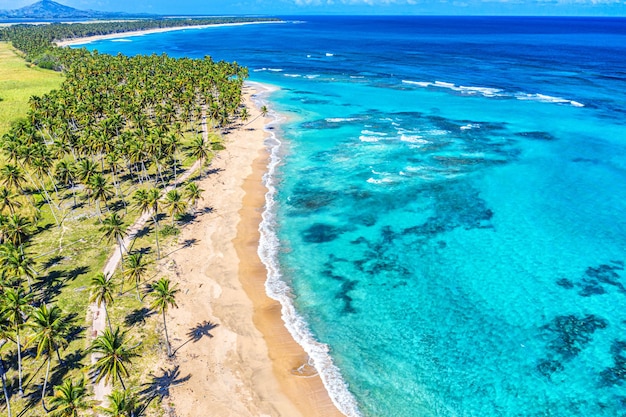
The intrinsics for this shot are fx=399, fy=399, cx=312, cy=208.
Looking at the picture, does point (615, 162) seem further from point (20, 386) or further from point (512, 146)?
point (20, 386)

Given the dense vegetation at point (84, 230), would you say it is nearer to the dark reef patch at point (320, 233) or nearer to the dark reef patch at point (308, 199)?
the dark reef patch at point (308, 199)

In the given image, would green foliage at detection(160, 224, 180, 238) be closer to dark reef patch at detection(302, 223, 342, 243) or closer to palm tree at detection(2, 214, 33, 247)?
palm tree at detection(2, 214, 33, 247)

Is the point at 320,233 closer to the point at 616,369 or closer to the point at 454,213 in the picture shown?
the point at 454,213

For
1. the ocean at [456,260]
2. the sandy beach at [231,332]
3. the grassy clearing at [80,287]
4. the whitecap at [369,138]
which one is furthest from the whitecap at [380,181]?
the grassy clearing at [80,287]

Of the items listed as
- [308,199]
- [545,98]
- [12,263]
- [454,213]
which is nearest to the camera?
[12,263]

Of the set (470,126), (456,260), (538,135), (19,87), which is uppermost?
(19,87)

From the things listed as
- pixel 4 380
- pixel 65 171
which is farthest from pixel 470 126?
pixel 4 380

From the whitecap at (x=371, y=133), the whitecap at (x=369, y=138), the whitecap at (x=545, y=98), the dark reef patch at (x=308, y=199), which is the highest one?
the whitecap at (x=545, y=98)
